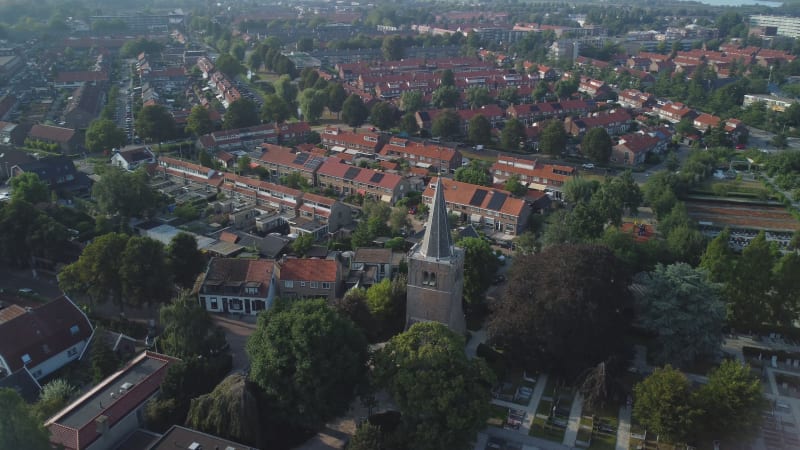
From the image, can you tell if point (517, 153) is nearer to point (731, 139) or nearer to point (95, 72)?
point (731, 139)

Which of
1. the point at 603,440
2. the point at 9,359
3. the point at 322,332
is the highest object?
the point at 322,332

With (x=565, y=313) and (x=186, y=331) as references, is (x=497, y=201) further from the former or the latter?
(x=186, y=331)

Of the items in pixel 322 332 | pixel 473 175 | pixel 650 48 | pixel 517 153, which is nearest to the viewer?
pixel 322 332

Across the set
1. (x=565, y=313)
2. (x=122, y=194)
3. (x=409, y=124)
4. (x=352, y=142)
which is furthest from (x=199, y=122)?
(x=565, y=313)

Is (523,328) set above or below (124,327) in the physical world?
above

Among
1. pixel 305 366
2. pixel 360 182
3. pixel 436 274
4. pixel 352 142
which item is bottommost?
pixel 360 182

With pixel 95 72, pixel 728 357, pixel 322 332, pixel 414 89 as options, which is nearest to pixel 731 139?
pixel 414 89
